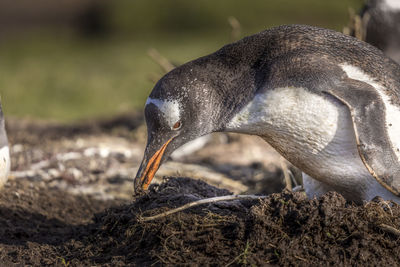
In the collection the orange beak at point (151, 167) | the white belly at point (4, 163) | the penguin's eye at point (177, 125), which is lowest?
the white belly at point (4, 163)

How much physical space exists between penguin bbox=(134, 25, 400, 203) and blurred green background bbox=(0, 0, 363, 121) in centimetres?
877

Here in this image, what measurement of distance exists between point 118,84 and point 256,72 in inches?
475

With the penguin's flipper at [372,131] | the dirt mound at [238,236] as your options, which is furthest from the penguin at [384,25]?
the dirt mound at [238,236]

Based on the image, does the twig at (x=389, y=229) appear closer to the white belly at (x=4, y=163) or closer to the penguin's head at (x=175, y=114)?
the penguin's head at (x=175, y=114)

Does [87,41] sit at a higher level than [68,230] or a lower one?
lower

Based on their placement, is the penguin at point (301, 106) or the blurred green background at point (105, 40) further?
the blurred green background at point (105, 40)

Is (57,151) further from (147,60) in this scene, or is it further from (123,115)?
(147,60)

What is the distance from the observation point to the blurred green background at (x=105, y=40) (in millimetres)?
14156

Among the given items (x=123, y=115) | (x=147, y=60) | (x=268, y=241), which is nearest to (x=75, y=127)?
(x=123, y=115)

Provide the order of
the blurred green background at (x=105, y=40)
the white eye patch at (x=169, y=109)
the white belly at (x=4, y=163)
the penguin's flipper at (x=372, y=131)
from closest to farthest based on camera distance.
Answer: the penguin's flipper at (x=372, y=131), the white eye patch at (x=169, y=109), the white belly at (x=4, y=163), the blurred green background at (x=105, y=40)

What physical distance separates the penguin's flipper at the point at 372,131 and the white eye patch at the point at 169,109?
0.92 metres

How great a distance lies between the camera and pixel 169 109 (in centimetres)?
374

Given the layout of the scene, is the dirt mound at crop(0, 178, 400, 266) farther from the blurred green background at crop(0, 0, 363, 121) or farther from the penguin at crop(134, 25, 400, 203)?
the blurred green background at crop(0, 0, 363, 121)

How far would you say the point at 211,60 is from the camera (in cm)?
396
